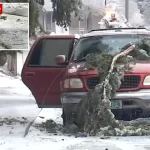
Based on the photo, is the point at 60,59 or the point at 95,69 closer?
the point at 95,69

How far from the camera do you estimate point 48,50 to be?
11.0 meters

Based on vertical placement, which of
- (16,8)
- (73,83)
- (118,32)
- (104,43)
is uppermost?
(16,8)

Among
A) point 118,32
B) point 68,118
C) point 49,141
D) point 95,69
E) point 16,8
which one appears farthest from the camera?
point 16,8

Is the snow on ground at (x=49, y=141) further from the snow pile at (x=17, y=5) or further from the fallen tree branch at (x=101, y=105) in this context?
the snow pile at (x=17, y=5)

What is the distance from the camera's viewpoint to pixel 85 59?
932 centimetres

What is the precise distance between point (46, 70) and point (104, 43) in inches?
50.2

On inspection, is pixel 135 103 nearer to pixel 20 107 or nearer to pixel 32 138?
pixel 32 138

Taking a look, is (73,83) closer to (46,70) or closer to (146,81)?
→ (146,81)

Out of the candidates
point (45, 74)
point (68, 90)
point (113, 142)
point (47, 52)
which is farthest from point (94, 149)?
point (47, 52)

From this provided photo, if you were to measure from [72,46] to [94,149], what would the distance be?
3.67 m

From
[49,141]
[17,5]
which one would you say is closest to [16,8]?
[17,5]

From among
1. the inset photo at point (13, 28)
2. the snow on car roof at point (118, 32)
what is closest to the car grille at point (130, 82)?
the snow on car roof at point (118, 32)

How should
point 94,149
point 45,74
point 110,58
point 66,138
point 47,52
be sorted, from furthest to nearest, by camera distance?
point 47,52
point 45,74
point 110,58
point 66,138
point 94,149

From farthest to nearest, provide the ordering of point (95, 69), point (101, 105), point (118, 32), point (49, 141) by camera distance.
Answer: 1. point (118, 32)
2. point (95, 69)
3. point (101, 105)
4. point (49, 141)
